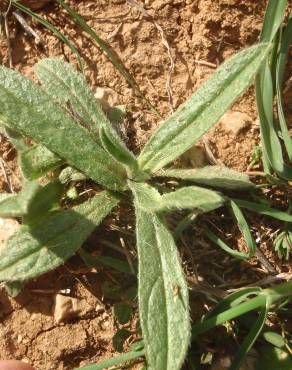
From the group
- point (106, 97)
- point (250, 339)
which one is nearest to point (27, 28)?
point (106, 97)

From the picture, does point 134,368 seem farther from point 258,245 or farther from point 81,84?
point 81,84

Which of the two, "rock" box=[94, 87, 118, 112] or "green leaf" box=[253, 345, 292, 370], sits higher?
"rock" box=[94, 87, 118, 112]

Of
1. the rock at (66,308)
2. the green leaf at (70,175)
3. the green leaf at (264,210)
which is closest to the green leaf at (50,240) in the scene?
the green leaf at (70,175)

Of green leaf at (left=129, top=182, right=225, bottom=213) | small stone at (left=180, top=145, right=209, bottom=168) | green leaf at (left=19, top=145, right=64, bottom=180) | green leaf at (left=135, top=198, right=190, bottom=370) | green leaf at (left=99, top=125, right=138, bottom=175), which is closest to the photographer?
green leaf at (left=129, top=182, right=225, bottom=213)

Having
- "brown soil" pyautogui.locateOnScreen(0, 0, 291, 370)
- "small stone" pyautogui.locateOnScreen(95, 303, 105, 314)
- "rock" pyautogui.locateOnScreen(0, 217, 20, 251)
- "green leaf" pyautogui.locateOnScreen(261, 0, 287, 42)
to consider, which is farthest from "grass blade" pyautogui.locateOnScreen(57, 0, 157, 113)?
"small stone" pyautogui.locateOnScreen(95, 303, 105, 314)

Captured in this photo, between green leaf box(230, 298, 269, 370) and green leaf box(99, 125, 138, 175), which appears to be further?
green leaf box(230, 298, 269, 370)

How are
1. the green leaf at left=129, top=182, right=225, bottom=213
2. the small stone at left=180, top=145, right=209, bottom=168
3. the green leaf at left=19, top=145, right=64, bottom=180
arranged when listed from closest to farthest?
1. the green leaf at left=129, top=182, right=225, bottom=213
2. the green leaf at left=19, top=145, right=64, bottom=180
3. the small stone at left=180, top=145, right=209, bottom=168

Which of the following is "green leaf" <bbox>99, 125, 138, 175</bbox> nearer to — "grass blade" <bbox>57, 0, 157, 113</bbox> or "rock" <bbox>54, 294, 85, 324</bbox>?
"grass blade" <bbox>57, 0, 157, 113</bbox>
